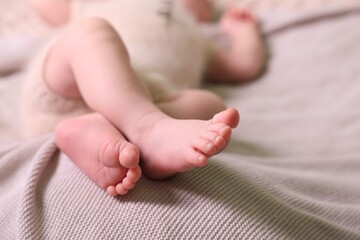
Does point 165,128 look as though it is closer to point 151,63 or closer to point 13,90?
point 151,63

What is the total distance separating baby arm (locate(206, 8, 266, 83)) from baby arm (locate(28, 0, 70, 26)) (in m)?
0.37

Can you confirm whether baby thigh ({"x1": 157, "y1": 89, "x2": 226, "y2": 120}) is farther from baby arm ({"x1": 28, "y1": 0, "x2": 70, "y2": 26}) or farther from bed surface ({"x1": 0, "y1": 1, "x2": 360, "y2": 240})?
baby arm ({"x1": 28, "y1": 0, "x2": 70, "y2": 26})

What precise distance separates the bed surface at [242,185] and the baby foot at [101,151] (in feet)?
0.06

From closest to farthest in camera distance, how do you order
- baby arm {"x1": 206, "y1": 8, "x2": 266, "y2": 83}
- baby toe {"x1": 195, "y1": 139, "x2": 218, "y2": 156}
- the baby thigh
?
baby toe {"x1": 195, "y1": 139, "x2": 218, "y2": 156}, the baby thigh, baby arm {"x1": 206, "y1": 8, "x2": 266, "y2": 83}

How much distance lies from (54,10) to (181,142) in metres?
0.75

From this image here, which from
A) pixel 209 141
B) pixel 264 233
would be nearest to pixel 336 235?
pixel 264 233

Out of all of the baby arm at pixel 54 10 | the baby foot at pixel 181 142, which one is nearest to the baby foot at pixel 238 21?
the baby arm at pixel 54 10

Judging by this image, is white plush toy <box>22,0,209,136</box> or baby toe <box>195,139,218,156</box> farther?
white plush toy <box>22,0,209,136</box>

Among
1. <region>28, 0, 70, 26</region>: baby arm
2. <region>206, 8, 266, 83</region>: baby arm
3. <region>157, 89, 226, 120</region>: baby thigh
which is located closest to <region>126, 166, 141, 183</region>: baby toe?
<region>157, 89, 226, 120</region>: baby thigh

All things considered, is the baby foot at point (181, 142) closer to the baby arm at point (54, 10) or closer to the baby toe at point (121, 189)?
the baby toe at point (121, 189)

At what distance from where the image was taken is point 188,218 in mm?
594

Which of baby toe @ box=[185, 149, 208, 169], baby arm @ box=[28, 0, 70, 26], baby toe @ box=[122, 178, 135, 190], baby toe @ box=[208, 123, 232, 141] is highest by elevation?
baby toe @ box=[208, 123, 232, 141]

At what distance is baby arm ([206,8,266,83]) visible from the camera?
3.82 feet

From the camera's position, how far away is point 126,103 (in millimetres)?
665
